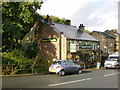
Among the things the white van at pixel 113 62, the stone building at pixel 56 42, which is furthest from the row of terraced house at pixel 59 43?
the white van at pixel 113 62

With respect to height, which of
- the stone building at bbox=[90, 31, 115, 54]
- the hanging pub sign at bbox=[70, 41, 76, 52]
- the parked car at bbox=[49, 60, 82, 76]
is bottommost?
the parked car at bbox=[49, 60, 82, 76]

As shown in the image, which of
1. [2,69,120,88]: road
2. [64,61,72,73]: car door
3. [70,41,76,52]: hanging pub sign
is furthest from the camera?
[70,41,76,52]: hanging pub sign

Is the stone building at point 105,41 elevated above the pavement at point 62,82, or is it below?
above

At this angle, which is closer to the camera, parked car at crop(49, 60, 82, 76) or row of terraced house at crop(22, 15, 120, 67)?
parked car at crop(49, 60, 82, 76)

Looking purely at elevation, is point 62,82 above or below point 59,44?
below

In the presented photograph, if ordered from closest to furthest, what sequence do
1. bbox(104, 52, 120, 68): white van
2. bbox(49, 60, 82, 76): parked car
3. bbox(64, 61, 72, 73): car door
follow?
bbox(49, 60, 82, 76): parked car
bbox(64, 61, 72, 73): car door
bbox(104, 52, 120, 68): white van

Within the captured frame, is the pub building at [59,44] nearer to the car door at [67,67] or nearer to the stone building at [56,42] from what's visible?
the stone building at [56,42]

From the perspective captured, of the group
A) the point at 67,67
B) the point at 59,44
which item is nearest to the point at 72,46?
the point at 59,44

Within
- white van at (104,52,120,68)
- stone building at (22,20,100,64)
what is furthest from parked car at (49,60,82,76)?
white van at (104,52,120,68)

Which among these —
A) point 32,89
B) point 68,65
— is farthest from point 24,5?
point 32,89

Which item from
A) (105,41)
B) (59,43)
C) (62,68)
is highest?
(105,41)

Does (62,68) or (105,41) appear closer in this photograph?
(62,68)

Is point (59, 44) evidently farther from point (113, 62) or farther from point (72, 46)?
point (113, 62)

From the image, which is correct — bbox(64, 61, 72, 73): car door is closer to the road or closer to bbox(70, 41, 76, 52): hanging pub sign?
the road
